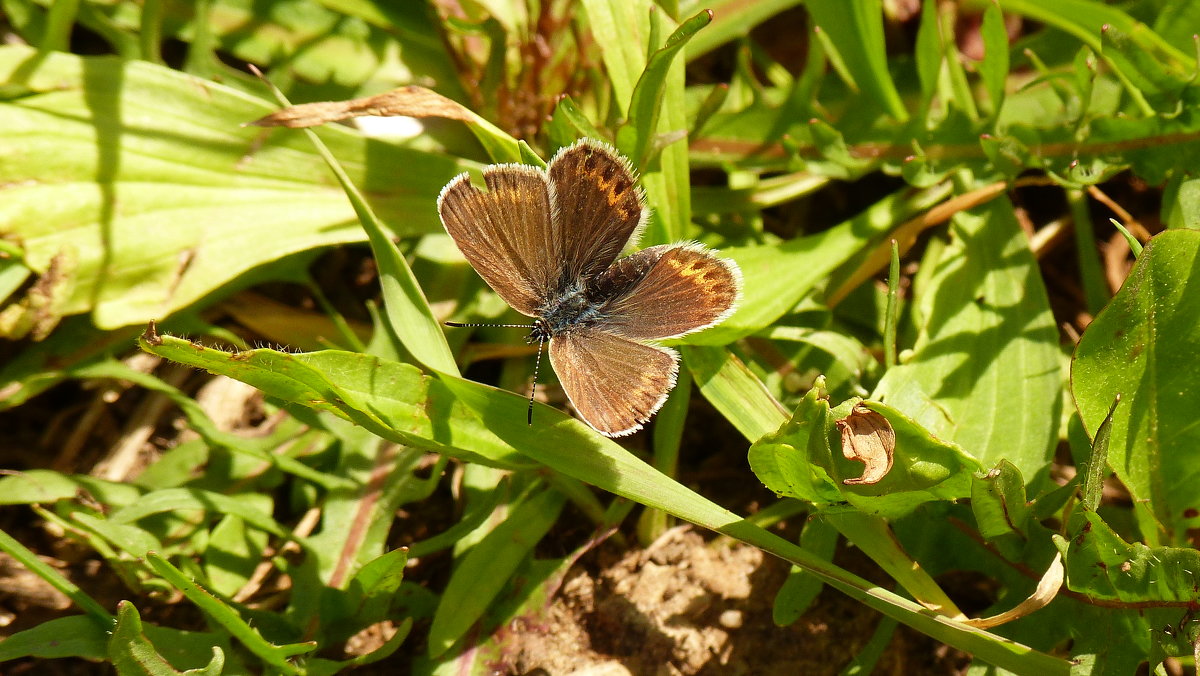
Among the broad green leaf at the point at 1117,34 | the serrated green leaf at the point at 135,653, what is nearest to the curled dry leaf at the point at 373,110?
the serrated green leaf at the point at 135,653

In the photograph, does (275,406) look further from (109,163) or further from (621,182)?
(621,182)

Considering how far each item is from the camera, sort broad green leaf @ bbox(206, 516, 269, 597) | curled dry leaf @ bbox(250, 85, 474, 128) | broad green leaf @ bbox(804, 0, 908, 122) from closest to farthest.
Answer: curled dry leaf @ bbox(250, 85, 474, 128)
broad green leaf @ bbox(206, 516, 269, 597)
broad green leaf @ bbox(804, 0, 908, 122)

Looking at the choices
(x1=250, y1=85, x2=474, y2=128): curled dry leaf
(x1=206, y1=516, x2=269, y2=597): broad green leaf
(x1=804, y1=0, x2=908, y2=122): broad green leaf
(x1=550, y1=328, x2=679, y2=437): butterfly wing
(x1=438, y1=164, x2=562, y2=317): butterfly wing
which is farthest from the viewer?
(x1=804, y1=0, x2=908, y2=122): broad green leaf

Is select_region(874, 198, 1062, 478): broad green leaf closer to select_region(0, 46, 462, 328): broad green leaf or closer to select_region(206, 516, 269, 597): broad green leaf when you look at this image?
select_region(0, 46, 462, 328): broad green leaf

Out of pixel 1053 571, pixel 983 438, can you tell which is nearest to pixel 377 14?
pixel 983 438

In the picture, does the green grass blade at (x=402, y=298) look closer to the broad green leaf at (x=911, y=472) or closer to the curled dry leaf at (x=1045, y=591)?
the broad green leaf at (x=911, y=472)

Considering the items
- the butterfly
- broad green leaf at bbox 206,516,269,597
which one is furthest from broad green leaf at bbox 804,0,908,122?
broad green leaf at bbox 206,516,269,597
